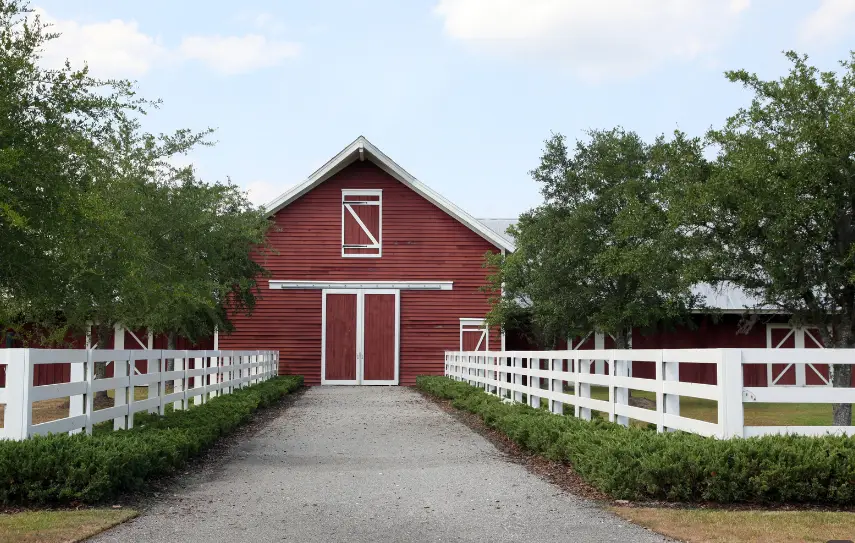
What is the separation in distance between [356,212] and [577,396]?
1858cm

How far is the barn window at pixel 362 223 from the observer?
30016 millimetres

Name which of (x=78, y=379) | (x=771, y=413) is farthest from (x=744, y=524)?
(x=771, y=413)

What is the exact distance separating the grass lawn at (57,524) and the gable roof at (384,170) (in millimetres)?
22152

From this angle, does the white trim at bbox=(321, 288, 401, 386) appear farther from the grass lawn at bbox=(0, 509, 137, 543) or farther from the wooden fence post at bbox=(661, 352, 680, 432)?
the grass lawn at bbox=(0, 509, 137, 543)

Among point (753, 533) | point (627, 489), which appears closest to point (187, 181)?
point (627, 489)

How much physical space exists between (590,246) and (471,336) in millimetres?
6106

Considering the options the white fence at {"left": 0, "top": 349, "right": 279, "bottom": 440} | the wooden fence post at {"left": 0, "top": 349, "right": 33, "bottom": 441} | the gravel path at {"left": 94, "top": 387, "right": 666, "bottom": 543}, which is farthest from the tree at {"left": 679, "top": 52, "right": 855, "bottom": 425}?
the wooden fence post at {"left": 0, "top": 349, "right": 33, "bottom": 441}

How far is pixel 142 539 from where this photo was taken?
6.41m

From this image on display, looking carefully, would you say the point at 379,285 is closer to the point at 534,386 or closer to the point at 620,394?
the point at 534,386

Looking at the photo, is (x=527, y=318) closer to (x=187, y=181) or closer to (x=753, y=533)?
(x=187, y=181)

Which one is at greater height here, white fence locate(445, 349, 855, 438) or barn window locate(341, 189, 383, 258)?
barn window locate(341, 189, 383, 258)

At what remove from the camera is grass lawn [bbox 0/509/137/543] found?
634 centimetres

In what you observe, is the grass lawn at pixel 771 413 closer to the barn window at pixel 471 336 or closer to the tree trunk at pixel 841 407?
the tree trunk at pixel 841 407

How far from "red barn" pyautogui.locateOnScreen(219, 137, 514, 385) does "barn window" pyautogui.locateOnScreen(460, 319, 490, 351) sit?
1.2 inches
